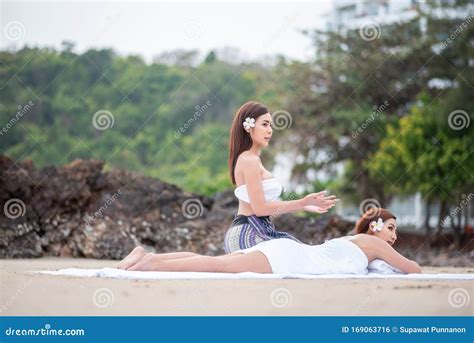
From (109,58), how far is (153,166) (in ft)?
14.9

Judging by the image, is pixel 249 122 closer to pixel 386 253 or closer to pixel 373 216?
pixel 373 216

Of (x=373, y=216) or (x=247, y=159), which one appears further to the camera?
(x=373, y=216)

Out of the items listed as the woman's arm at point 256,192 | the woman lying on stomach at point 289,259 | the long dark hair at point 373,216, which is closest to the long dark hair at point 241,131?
Answer: the woman's arm at point 256,192

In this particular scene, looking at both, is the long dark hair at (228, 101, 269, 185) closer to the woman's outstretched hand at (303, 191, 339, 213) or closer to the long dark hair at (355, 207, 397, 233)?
the woman's outstretched hand at (303, 191, 339, 213)

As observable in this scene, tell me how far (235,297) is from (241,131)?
65.6 inches

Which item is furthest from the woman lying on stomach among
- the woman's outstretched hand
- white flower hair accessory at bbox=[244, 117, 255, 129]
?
white flower hair accessory at bbox=[244, 117, 255, 129]

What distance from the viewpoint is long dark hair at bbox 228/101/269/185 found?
5918mm

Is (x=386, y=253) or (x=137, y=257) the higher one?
(x=386, y=253)

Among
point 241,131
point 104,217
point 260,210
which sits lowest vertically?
point 104,217

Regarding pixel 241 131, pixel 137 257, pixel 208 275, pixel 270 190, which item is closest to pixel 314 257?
pixel 270 190

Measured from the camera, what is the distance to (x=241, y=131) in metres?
5.96

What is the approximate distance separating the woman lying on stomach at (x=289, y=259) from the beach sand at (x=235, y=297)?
41 cm
